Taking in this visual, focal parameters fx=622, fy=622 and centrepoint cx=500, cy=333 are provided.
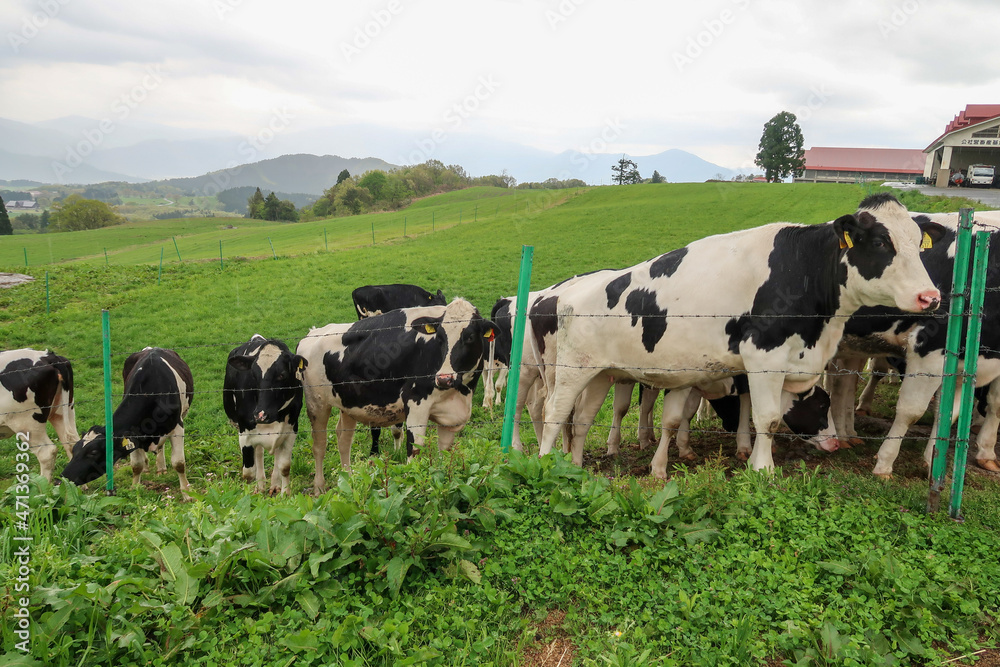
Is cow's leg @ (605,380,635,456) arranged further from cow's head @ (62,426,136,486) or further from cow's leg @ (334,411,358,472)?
cow's head @ (62,426,136,486)

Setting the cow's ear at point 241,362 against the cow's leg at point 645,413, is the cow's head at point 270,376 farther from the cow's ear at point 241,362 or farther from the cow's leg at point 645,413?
A: the cow's leg at point 645,413

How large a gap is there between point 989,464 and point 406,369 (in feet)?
18.9

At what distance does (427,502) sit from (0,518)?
330cm

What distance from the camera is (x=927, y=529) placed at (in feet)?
13.7

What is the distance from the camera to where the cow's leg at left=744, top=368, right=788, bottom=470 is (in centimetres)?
529

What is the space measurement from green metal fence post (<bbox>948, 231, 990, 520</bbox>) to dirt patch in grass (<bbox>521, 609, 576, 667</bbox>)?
2.92 m

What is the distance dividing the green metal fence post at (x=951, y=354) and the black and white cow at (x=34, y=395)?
32.0 feet

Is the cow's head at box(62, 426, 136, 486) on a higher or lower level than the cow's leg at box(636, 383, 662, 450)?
lower

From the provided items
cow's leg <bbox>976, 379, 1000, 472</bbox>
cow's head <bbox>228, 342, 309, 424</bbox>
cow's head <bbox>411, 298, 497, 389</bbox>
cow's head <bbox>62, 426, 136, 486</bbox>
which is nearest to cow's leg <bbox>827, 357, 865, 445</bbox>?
cow's leg <bbox>976, 379, 1000, 472</bbox>

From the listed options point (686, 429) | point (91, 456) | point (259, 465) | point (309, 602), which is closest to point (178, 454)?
point (91, 456)

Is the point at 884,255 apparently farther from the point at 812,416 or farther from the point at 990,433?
the point at 990,433

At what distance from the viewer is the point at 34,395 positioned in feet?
27.9

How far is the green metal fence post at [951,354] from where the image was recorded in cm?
419

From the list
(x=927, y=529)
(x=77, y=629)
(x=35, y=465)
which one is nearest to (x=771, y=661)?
(x=927, y=529)
